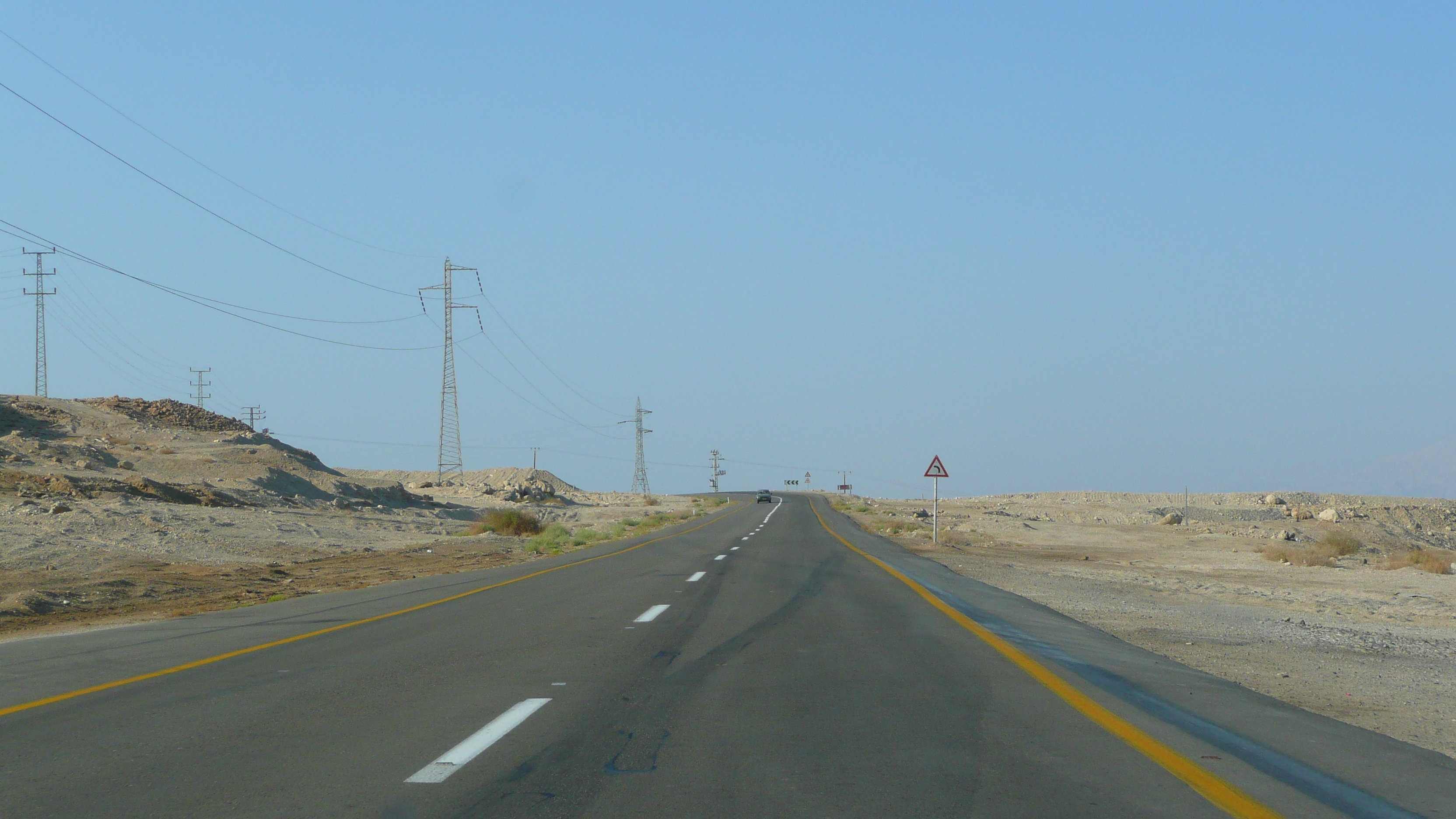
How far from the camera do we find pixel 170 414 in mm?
78312

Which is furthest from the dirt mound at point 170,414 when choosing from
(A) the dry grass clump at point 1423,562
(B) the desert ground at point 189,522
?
(A) the dry grass clump at point 1423,562

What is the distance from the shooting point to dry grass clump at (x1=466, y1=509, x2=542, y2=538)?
148 ft

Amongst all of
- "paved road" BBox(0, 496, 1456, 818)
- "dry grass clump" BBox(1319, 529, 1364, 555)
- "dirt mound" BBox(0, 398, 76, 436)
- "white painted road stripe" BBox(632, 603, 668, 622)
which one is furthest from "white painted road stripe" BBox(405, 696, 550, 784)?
"dirt mound" BBox(0, 398, 76, 436)

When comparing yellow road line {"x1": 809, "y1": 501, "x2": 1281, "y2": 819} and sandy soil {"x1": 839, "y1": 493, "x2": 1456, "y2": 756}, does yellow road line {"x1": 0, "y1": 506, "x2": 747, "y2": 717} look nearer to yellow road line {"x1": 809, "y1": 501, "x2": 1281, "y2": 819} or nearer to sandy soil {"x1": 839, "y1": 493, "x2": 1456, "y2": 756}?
yellow road line {"x1": 809, "y1": 501, "x2": 1281, "y2": 819}

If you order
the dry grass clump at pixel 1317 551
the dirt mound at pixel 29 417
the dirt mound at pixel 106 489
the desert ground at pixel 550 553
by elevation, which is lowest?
the dry grass clump at pixel 1317 551

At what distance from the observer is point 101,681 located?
8789 millimetres

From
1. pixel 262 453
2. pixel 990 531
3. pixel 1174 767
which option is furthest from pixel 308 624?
pixel 262 453

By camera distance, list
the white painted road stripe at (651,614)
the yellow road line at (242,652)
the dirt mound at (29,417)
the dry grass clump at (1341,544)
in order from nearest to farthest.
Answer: the yellow road line at (242,652) < the white painted road stripe at (651,614) < the dry grass clump at (1341,544) < the dirt mound at (29,417)

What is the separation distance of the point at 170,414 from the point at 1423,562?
7853 centimetres

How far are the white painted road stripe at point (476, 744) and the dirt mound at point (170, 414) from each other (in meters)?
72.5

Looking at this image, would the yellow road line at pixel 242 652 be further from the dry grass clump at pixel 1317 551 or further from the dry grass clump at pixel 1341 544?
the dry grass clump at pixel 1341 544

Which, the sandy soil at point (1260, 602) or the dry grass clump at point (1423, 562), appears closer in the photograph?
the sandy soil at point (1260, 602)

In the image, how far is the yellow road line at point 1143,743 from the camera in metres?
5.04

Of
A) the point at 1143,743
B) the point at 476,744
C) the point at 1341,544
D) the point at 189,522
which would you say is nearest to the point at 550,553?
the point at 189,522
